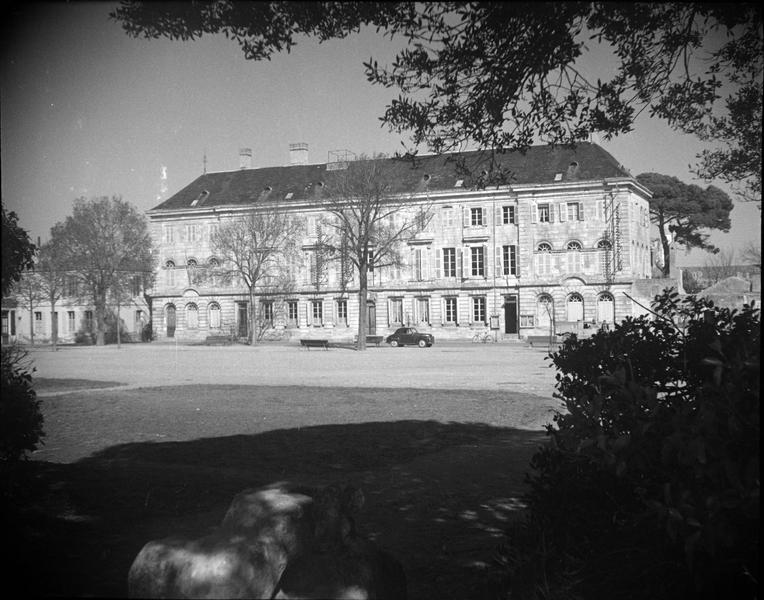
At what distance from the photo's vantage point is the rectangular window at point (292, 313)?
56494 millimetres

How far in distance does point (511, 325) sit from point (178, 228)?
25.6 meters

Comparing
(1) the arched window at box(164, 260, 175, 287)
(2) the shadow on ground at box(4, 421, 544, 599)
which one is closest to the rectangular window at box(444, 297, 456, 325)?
(1) the arched window at box(164, 260, 175, 287)

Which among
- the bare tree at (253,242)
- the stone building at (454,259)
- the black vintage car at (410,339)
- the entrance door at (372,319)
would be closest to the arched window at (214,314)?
the stone building at (454,259)

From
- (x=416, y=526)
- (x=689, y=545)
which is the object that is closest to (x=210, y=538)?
(x=689, y=545)

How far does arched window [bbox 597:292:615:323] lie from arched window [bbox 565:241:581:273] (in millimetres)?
2527

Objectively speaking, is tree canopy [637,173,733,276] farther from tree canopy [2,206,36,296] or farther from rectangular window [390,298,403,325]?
tree canopy [2,206,36,296]

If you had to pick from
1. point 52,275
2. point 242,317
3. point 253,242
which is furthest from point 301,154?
point 52,275

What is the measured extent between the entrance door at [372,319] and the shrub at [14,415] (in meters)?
51.0

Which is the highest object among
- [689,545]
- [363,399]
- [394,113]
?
[394,113]

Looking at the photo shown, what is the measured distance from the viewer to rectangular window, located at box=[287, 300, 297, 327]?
56.5 m

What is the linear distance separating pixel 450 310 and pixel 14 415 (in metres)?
50.2

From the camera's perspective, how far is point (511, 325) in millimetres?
53312

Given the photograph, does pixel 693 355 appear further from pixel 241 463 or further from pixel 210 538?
pixel 241 463

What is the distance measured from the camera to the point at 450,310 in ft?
179
